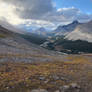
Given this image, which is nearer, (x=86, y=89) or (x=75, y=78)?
(x=86, y=89)

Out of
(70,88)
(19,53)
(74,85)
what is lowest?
(70,88)

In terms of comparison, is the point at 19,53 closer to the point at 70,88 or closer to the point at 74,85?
the point at 74,85

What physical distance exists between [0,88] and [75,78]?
922 centimetres

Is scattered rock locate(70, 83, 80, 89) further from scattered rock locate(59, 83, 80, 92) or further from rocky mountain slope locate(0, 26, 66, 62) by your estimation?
rocky mountain slope locate(0, 26, 66, 62)

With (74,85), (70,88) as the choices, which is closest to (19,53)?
(74,85)

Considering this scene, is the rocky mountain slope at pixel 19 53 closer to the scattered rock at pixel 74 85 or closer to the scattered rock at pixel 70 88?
the scattered rock at pixel 70 88

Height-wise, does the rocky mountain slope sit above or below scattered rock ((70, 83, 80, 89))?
above

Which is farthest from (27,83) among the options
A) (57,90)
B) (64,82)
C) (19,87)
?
(64,82)

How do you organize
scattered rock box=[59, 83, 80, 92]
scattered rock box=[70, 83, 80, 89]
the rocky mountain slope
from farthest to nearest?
the rocky mountain slope
scattered rock box=[70, 83, 80, 89]
scattered rock box=[59, 83, 80, 92]

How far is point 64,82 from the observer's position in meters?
15.1

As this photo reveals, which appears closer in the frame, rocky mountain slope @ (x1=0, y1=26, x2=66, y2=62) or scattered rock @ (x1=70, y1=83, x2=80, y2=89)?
scattered rock @ (x1=70, y1=83, x2=80, y2=89)

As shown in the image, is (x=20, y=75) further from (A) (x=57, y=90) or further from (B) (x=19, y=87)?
(A) (x=57, y=90)

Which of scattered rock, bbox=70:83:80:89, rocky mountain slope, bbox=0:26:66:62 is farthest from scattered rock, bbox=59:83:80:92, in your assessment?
rocky mountain slope, bbox=0:26:66:62

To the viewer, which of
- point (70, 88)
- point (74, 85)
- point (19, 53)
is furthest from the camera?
point (19, 53)
